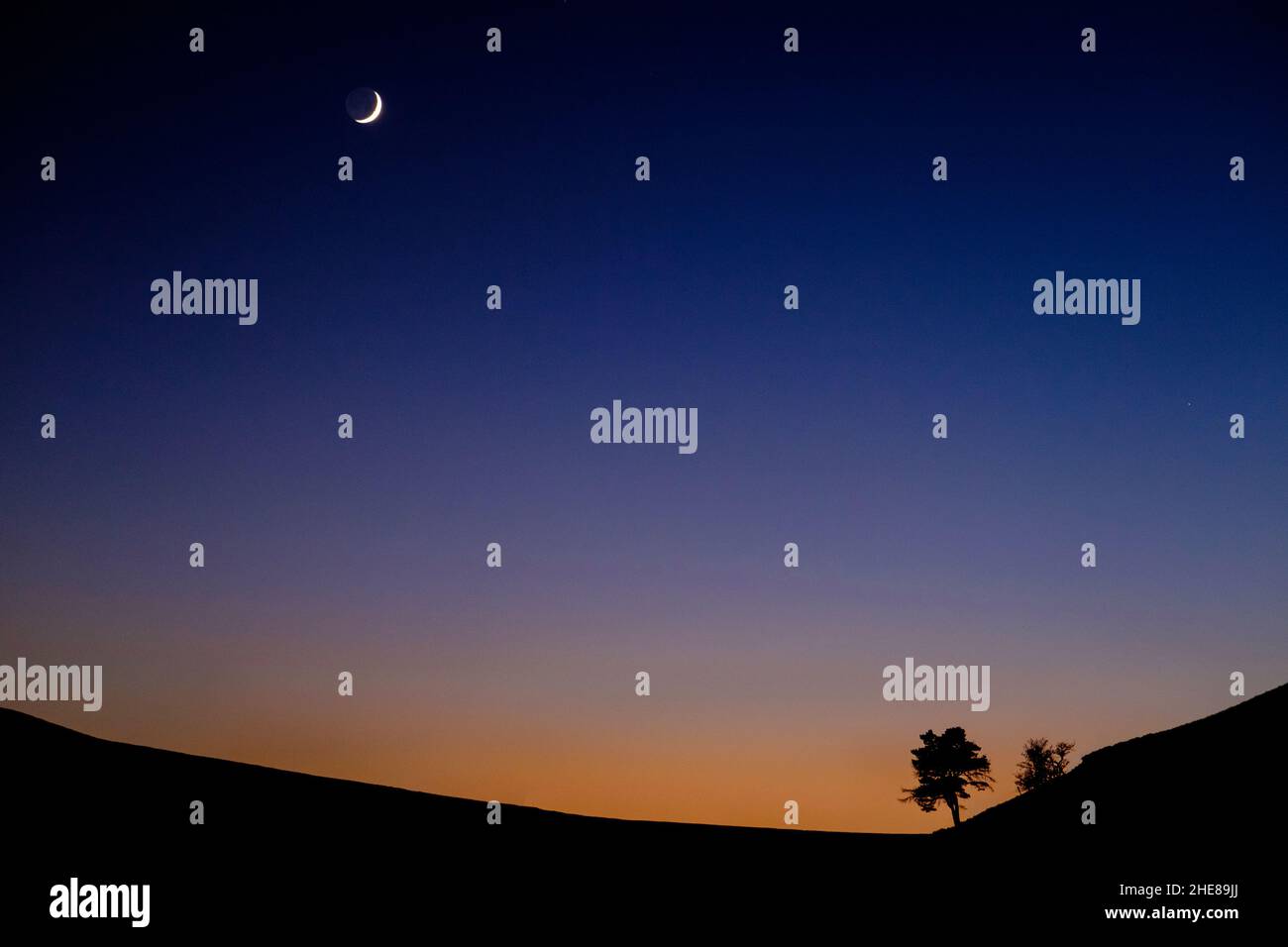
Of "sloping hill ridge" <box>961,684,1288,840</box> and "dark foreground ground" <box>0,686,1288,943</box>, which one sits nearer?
"dark foreground ground" <box>0,686,1288,943</box>

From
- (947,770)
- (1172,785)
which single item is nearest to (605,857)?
(1172,785)

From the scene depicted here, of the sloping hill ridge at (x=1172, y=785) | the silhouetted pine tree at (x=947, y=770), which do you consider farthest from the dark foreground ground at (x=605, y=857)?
the silhouetted pine tree at (x=947, y=770)

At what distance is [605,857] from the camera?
97.6 feet

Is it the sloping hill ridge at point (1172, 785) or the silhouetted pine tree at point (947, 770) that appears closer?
the sloping hill ridge at point (1172, 785)

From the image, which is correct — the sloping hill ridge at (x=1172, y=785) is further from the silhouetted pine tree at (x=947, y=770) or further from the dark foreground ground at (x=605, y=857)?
the silhouetted pine tree at (x=947, y=770)

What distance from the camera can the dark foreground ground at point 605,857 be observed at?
2305 centimetres

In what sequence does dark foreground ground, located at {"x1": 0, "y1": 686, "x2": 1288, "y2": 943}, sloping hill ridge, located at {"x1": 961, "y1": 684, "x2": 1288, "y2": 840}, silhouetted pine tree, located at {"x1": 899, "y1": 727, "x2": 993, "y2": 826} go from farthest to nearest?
silhouetted pine tree, located at {"x1": 899, "y1": 727, "x2": 993, "y2": 826} < sloping hill ridge, located at {"x1": 961, "y1": 684, "x2": 1288, "y2": 840} < dark foreground ground, located at {"x1": 0, "y1": 686, "x2": 1288, "y2": 943}

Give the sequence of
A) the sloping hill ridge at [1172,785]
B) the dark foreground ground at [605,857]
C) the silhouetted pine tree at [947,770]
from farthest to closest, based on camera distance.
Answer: the silhouetted pine tree at [947,770] → the sloping hill ridge at [1172,785] → the dark foreground ground at [605,857]

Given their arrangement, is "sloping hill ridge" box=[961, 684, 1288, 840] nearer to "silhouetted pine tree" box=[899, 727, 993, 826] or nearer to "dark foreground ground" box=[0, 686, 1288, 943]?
"dark foreground ground" box=[0, 686, 1288, 943]

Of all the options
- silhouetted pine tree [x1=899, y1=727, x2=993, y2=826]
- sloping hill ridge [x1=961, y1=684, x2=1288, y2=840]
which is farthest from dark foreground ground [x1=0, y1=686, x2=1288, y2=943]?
silhouetted pine tree [x1=899, y1=727, x2=993, y2=826]

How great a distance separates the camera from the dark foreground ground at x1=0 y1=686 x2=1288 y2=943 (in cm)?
2305
